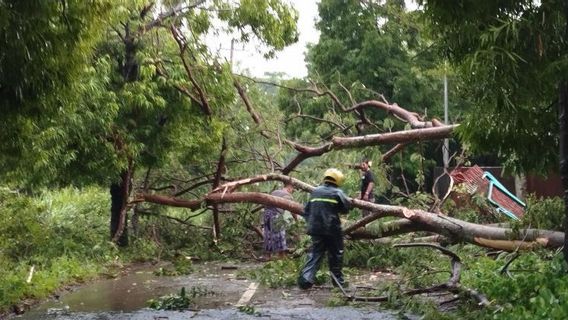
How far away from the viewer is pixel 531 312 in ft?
17.6

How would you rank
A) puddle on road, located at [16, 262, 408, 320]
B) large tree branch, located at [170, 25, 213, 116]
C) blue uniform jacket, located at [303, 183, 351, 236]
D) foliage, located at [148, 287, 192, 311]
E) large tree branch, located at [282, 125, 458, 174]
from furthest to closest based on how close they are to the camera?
large tree branch, located at [170, 25, 213, 116], large tree branch, located at [282, 125, 458, 174], blue uniform jacket, located at [303, 183, 351, 236], foliage, located at [148, 287, 192, 311], puddle on road, located at [16, 262, 408, 320]

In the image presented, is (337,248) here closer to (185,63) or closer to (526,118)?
(526,118)

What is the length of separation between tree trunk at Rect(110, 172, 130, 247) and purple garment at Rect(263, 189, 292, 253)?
2.77 metres

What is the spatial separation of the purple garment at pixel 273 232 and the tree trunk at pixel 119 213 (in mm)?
2773

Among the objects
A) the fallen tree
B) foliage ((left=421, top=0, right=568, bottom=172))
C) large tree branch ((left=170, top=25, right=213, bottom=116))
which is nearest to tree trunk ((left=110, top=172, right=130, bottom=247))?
the fallen tree

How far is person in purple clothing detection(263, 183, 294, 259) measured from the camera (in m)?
13.1

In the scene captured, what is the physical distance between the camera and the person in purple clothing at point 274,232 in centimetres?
1315

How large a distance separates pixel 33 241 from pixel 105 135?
2116 mm

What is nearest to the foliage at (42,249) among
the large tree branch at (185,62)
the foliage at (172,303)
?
the foliage at (172,303)

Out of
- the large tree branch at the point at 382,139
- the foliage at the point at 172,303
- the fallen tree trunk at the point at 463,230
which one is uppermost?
the large tree branch at the point at 382,139

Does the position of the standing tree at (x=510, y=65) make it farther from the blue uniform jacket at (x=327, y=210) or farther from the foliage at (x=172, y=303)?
the foliage at (x=172, y=303)

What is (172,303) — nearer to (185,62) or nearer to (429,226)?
(429,226)

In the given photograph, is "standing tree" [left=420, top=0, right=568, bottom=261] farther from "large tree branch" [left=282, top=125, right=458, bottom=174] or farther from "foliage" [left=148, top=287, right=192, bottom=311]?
"large tree branch" [left=282, top=125, right=458, bottom=174]

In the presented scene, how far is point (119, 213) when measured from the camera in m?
13.9
